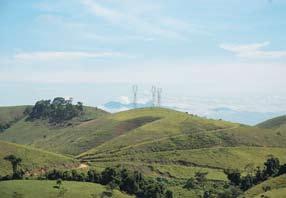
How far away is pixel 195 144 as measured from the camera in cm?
18712

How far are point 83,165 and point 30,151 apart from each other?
55.1 ft

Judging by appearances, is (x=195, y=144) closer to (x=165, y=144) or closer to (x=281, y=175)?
(x=165, y=144)

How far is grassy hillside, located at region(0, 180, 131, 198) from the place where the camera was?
11594cm

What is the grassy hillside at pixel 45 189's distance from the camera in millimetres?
115938

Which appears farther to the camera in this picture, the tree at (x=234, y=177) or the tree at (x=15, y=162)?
the tree at (x=234, y=177)

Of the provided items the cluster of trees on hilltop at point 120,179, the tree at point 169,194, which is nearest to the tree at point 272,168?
the cluster of trees on hilltop at point 120,179

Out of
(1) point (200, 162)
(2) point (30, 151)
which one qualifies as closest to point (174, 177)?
(1) point (200, 162)

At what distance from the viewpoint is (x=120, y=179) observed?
134 meters

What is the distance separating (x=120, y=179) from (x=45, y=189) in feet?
73.7

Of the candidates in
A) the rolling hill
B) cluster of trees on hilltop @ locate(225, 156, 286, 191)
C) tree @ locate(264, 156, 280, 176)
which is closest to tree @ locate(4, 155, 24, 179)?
the rolling hill

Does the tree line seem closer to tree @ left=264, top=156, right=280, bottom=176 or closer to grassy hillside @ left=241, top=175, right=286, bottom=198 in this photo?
grassy hillside @ left=241, top=175, right=286, bottom=198

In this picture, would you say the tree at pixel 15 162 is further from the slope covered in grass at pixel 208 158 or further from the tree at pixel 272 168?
the tree at pixel 272 168

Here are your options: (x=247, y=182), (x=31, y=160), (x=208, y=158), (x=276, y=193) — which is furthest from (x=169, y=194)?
(x=208, y=158)

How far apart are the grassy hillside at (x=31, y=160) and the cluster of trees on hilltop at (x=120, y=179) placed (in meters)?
11.8
